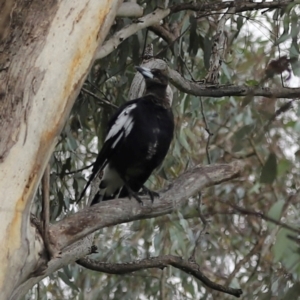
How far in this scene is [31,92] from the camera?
1.70 meters

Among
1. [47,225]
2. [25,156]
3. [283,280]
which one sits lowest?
[283,280]

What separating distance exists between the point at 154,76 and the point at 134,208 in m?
0.73

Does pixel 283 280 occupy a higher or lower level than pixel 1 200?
lower

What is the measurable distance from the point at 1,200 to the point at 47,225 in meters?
0.15

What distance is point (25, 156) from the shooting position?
1.66 metres

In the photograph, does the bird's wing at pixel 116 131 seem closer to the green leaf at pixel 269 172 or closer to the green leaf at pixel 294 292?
the green leaf at pixel 294 292

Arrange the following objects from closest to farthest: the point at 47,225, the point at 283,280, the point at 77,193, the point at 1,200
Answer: the point at 1,200, the point at 47,225, the point at 283,280, the point at 77,193

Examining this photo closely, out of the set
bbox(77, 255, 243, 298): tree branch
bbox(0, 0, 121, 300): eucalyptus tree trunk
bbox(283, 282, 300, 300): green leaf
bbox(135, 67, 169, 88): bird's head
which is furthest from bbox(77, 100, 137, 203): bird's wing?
bbox(283, 282, 300, 300): green leaf

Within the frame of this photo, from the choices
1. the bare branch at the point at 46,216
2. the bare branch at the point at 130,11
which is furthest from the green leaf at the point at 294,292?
the bare branch at the point at 130,11

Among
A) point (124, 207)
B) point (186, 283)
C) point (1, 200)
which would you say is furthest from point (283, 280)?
point (186, 283)

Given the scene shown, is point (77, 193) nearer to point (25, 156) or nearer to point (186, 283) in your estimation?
point (186, 283)

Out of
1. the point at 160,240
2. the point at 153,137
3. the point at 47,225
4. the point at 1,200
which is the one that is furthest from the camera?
the point at 160,240

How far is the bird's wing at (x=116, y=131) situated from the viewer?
8.76 ft

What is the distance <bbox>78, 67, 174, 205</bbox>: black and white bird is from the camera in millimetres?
2689
